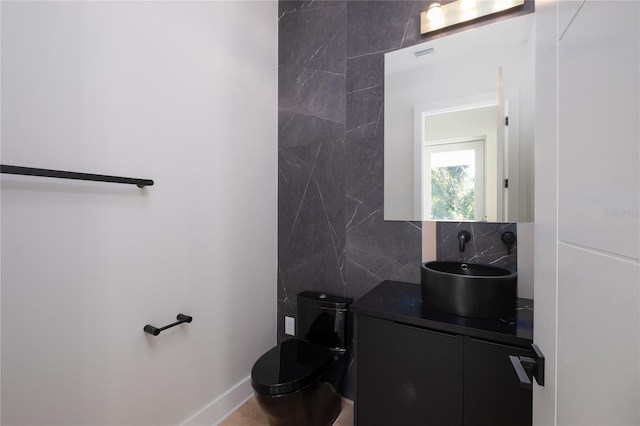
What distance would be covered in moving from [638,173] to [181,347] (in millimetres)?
1645

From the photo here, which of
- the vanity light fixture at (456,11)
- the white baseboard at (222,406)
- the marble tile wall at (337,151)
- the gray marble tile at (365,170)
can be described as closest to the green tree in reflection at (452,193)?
the marble tile wall at (337,151)

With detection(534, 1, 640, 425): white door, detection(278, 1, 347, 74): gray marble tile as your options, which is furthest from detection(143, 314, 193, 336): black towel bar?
detection(278, 1, 347, 74): gray marble tile

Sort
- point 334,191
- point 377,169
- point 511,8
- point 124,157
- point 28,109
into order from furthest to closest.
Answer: point 334,191 → point 377,169 → point 511,8 → point 124,157 → point 28,109

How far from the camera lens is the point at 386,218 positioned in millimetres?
1535

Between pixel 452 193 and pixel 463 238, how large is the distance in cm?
24

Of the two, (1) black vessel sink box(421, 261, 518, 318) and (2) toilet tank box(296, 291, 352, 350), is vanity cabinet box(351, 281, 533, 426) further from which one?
(2) toilet tank box(296, 291, 352, 350)

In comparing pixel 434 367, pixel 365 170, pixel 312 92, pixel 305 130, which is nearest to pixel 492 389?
pixel 434 367

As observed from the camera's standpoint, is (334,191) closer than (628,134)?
No

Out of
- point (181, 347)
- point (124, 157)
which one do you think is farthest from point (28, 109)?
point (181, 347)

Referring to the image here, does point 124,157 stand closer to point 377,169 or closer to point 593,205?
point 377,169

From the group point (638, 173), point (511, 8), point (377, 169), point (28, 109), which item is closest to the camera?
point (638, 173)

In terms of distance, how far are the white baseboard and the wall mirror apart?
1386 millimetres

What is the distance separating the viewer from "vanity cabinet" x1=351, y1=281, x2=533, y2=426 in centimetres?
91

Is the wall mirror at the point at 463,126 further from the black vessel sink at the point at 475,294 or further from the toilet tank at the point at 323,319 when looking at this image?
the toilet tank at the point at 323,319
